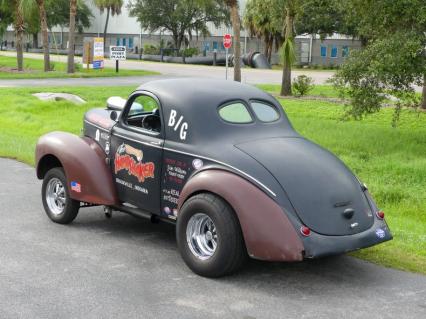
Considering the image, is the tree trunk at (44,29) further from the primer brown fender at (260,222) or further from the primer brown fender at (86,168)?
the primer brown fender at (260,222)

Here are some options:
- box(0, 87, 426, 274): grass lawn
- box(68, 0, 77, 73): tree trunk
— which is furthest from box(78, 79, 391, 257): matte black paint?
box(68, 0, 77, 73): tree trunk

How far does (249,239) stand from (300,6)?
1867 centimetres

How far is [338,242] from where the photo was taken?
5.59m

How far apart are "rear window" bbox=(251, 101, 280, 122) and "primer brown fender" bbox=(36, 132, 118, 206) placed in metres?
1.70

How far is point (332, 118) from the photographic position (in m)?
18.9

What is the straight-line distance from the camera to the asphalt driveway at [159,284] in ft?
16.9

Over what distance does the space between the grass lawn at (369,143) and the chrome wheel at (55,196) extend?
3299 millimetres

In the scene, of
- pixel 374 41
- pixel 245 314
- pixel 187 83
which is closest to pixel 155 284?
pixel 245 314

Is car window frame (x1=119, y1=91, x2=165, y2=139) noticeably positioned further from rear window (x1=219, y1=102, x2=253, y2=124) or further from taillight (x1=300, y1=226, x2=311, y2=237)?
taillight (x1=300, y1=226, x2=311, y2=237)

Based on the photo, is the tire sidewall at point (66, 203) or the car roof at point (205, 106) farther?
the tire sidewall at point (66, 203)

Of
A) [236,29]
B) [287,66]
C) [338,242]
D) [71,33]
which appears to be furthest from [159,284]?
[71,33]

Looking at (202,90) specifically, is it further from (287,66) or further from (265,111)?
(287,66)

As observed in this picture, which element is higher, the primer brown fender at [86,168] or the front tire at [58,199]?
the primer brown fender at [86,168]

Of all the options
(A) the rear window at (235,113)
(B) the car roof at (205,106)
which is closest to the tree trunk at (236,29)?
(B) the car roof at (205,106)
